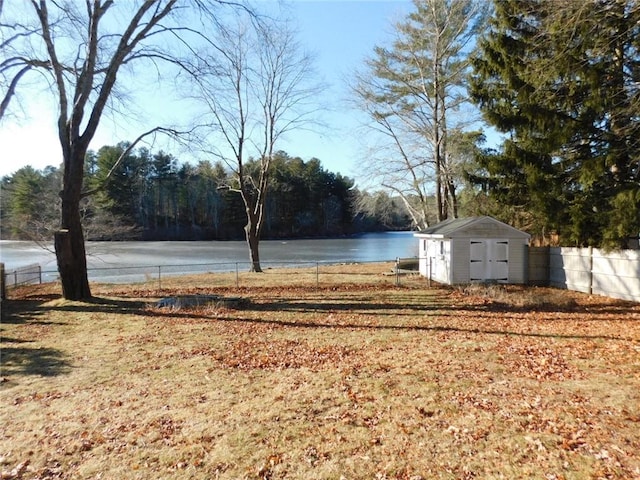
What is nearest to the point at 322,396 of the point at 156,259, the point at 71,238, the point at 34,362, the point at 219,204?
the point at 34,362

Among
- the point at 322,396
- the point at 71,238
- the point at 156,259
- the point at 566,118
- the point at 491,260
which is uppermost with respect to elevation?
the point at 566,118

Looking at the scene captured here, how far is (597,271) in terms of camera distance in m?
13.2

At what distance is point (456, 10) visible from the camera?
63.5ft

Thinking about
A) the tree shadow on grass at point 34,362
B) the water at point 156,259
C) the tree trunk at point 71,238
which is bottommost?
the tree shadow on grass at point 34,362

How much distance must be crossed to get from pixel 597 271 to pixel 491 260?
3.54 metres

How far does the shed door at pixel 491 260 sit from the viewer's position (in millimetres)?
15876

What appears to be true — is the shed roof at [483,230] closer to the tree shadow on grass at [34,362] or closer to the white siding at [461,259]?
the white siding at [461,259]

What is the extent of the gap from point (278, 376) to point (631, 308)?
998 cm

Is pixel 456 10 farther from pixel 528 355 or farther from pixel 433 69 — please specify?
pixel 528 355

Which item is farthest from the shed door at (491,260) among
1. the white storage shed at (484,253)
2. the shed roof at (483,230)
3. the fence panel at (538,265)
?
the fence panel at (538,265)

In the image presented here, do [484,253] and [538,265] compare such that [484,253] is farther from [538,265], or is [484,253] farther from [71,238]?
[71,238]

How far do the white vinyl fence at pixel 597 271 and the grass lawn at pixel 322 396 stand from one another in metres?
2.38

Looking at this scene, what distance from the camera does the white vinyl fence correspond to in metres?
12.0

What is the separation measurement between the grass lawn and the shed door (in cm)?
578
